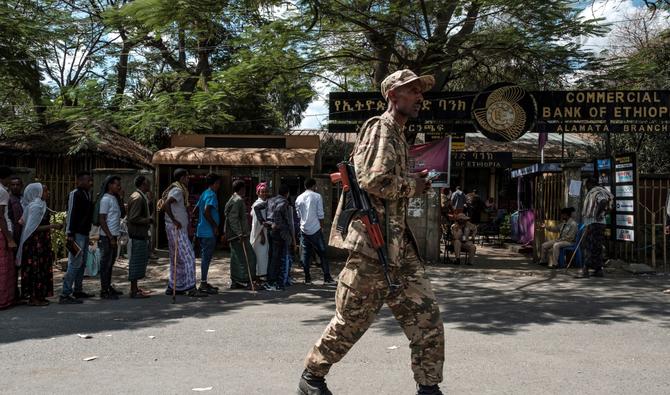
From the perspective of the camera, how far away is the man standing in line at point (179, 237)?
8.27 metres

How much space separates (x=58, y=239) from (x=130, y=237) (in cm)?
401

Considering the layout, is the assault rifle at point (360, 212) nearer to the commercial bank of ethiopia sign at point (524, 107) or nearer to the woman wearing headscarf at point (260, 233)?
the woman wearing headscarf at point (260, 233)

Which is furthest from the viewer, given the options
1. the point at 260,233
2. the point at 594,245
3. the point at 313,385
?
the point at 594,245

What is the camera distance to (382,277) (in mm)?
3625

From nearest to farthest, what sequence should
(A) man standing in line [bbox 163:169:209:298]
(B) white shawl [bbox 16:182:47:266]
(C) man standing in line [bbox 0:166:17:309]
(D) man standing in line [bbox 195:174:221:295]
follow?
(C) man standing in line [bbox 0:166:17:309] → (B) white shawl [bbox 16:182:47:266] → (A) man standing in line [bbox 163:169:209:298] → (D) man standing in line [bbox 195:174:221:295]

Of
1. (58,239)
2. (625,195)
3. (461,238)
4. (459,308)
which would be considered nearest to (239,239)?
(459,308)

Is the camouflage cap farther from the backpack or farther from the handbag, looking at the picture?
the handbag

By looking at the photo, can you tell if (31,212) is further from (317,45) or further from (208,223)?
(317,45)

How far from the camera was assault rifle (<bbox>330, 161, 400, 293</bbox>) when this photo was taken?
359cm

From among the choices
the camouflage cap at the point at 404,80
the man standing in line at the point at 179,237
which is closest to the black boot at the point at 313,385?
the camouflage cap at the point at 404,80

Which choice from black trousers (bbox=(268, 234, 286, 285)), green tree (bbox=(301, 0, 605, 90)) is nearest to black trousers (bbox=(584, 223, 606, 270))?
green tree (bbox=(301, 0, 605, 90))

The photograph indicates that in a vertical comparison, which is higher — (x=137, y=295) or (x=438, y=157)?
(x=438, y=157)

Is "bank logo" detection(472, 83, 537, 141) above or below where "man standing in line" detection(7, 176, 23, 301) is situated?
above

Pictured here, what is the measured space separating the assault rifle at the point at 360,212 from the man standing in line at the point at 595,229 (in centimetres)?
768
